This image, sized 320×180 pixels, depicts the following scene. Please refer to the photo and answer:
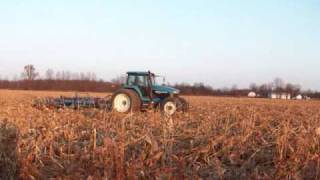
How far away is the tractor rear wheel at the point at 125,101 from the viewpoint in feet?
58.9

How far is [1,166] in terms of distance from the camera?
732cm

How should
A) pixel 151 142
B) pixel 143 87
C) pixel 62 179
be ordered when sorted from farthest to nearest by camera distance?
pixel 143 87
pixel 151 142
pixel 62 179

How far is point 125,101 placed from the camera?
18.4 metres

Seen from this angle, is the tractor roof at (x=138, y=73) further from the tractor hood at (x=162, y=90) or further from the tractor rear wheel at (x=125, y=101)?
the tractor rear wheel at (x=125, y=101)

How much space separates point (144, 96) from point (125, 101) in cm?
95

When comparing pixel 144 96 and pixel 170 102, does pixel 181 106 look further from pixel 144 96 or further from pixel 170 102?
pixel 144 96

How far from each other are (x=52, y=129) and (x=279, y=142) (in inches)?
170

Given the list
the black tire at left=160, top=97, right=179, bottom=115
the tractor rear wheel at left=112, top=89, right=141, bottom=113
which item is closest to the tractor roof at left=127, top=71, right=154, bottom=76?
the tractor rear wheel at left=112, top=89, right=141, bottom=113

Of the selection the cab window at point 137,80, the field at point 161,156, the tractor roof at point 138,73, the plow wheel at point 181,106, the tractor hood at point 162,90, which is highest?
the tractor roof at point 138,73

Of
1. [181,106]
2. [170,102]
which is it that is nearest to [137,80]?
[170,102]

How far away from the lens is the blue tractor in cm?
1795

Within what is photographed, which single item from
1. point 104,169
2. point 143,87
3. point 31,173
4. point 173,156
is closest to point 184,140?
point 173,156

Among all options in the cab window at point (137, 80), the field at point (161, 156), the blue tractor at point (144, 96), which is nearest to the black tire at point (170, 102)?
the blue tractor at point (144, 96)

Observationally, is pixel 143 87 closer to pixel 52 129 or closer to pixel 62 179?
pixel 52 129
